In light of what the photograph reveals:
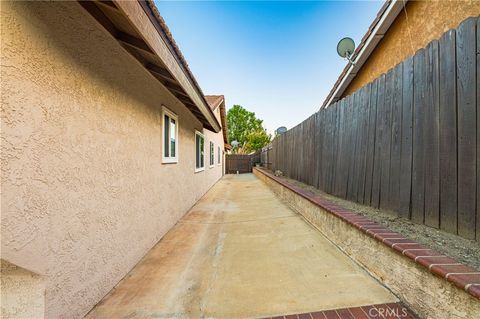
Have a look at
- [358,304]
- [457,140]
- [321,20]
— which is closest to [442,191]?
[457,140]

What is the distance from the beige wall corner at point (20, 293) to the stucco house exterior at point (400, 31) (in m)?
5.91

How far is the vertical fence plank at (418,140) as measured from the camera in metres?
2.70

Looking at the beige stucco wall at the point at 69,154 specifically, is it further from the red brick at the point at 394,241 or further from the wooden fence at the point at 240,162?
the wooden fence at the point at 240,162

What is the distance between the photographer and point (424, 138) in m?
2.66

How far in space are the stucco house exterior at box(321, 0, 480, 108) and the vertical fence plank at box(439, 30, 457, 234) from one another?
1740mm

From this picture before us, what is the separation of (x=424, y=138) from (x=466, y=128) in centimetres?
51

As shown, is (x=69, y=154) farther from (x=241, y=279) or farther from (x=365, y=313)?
(x=365, y=313)

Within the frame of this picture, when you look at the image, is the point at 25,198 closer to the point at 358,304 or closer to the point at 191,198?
the point at 358,304

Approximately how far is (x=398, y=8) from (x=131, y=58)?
5537mm

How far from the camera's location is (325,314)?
201 centimetres

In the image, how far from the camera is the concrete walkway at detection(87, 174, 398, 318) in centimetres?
217
